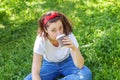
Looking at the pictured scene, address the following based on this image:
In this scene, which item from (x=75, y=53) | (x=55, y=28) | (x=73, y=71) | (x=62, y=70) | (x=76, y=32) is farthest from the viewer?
(x=76, y=32)

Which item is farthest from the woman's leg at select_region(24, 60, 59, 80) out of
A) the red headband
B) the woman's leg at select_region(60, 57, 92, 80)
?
the red headband

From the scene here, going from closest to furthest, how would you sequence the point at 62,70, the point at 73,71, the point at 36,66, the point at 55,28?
1. the point at 55,28
2. the point at 36,66
3. the point at 73,71
4. the point at 62,70

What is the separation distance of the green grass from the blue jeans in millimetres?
247

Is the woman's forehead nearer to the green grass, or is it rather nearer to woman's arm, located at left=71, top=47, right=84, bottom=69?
woman's arm, located at left=71, top=47, right=84, bottom=69

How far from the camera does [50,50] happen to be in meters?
3.72

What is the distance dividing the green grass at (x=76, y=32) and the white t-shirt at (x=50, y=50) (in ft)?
1.08

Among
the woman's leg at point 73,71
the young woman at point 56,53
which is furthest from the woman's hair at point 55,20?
the woman's leg at point 73,71

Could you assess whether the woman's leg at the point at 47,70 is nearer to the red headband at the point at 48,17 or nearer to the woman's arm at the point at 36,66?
the woman's arm at the point at 36,66

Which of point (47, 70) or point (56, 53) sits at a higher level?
point (56, 53)

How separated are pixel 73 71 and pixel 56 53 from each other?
0.30 metres

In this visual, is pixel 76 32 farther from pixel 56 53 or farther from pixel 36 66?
pixel 36 66

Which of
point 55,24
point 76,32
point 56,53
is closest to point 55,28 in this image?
point 55,24

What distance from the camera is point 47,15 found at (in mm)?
3430

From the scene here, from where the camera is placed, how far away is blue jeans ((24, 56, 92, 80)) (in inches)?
148
